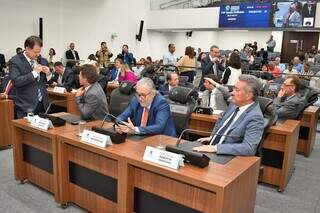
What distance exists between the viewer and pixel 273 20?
30.2 ft

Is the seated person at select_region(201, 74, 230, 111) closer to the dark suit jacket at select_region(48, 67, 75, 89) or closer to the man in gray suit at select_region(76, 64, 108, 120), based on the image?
the man in gray suit at select_region(76, 64, 108, 120)

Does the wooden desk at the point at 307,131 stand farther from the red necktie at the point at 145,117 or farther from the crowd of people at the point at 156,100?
the red necktie at the point at 145,117

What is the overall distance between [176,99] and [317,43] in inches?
489

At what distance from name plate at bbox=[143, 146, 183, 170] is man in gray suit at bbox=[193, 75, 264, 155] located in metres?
0.29

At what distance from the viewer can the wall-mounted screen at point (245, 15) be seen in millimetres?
9328

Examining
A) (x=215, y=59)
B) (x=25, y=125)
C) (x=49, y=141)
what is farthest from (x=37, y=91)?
(x=215, y=59)

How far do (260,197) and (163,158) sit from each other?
5.08 feet

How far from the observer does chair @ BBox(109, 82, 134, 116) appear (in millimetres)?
3541

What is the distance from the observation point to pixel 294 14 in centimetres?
880

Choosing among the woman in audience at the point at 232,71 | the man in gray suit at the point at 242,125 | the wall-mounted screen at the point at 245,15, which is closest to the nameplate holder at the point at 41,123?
the man in gray suit at the point at 242,125

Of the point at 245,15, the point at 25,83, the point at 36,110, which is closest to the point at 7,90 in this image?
the point at 36,110

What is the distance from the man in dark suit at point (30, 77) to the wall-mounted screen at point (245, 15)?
7575mm

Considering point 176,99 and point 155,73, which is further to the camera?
point 155,73

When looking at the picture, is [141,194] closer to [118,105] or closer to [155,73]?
[118,105]
